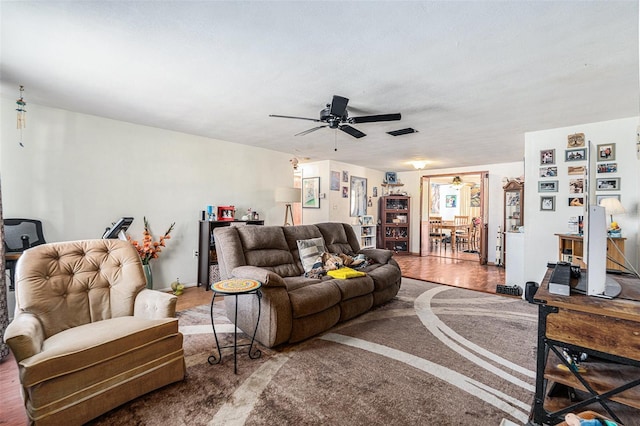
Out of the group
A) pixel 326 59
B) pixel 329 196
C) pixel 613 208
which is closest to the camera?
pixel 326 59

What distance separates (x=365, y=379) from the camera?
6.68 ft

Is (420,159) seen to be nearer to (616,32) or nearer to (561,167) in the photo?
(561,167)

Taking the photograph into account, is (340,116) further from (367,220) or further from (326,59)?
(367,220)

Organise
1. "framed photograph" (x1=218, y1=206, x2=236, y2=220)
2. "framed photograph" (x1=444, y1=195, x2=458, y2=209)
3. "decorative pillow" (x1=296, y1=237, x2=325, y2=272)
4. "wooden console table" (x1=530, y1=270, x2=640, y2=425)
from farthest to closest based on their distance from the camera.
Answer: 1. "framed photograph" (x1=444, y1=195, x2=458, y2=209)
2. "framed photograph" (x1=218, y1=206, x2=236, y2=220)
3. "decorative pillow" (x1=296, y1=237, x2=325, y2=272)
4. "wooden console table" (x1=530, y1=270, x2=640, y2=425)

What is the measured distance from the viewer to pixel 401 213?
812 cm

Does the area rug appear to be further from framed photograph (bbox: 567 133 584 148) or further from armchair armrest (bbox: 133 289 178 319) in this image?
framed photograph (bbox: 567 133 584 148)

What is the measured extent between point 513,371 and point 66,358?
2.89 meters

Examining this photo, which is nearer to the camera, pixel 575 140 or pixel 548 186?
pixel 575 140

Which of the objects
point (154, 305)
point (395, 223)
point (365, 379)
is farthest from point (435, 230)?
point (154, 305)

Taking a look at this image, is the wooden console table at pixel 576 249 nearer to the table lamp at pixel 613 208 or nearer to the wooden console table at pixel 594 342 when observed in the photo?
the table lamp at pixel 613 208

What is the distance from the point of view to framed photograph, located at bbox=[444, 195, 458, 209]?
1065cm

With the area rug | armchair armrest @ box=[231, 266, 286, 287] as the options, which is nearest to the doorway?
the area rug

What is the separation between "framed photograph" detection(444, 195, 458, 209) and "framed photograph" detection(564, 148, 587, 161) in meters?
7.02

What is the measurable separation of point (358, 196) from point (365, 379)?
5.75 metres
